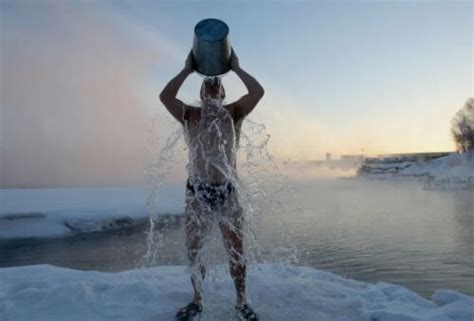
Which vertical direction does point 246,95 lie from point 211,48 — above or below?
below

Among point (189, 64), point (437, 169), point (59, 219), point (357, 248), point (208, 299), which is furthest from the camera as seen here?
point (437, 169)

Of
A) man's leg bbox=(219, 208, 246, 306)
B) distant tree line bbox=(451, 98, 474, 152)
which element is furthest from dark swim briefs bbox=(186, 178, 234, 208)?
distant tree line bbox=(451, 98, 474, 152)

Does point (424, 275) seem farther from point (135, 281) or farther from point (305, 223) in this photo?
point (305, 223)

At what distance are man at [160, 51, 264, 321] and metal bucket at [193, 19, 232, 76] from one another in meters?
0.07

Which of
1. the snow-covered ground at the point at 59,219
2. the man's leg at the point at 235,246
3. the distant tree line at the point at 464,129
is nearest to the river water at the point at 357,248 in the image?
the man's leg at the point at 235,246

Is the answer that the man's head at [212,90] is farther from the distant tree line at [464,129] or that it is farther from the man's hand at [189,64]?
the distant tree line at [464,129]

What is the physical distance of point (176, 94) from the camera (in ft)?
10.1

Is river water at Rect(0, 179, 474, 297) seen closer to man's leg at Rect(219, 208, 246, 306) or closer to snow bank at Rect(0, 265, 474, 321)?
snow bank at Rect(0, 265, 474, 321)

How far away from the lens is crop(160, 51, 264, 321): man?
9.96 ft

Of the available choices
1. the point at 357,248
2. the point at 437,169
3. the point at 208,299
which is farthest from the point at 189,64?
the point at 437,169

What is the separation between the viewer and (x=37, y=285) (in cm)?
357

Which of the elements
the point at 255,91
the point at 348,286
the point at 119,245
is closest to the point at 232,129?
the point at 255,91

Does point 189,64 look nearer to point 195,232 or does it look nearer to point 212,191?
point 212,191

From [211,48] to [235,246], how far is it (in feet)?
4.77
